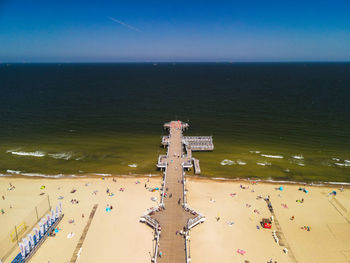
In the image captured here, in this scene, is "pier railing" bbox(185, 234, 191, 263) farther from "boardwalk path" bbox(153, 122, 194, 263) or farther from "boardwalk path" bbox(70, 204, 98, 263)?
"boardwalk path" bbox(70, 204, 98, 263)

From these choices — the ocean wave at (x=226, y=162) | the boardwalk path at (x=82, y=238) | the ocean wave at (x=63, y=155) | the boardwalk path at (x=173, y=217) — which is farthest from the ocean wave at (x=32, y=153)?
the ocean wave at (x=226, y=162)

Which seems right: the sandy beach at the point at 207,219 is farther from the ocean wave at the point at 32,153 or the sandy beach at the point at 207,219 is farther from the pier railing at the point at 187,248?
the ocean wave at the point at 32,153

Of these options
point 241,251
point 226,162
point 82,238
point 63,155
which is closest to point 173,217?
point 241,251

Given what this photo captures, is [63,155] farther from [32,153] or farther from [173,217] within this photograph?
[173,217]

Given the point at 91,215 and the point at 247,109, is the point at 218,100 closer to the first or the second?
the point at 247,109

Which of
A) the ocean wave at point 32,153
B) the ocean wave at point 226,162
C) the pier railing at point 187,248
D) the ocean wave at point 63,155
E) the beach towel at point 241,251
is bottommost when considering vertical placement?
the beach towel at point 241,251

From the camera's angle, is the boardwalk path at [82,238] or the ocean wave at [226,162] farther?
the ocean wave at [226,162]


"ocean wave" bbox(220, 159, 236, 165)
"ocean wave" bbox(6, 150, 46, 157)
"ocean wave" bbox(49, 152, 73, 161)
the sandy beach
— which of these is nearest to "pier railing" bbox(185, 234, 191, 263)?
the sandy beach

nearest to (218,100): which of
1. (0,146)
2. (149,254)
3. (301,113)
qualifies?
(301,113)

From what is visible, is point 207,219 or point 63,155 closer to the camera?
point 207,219
